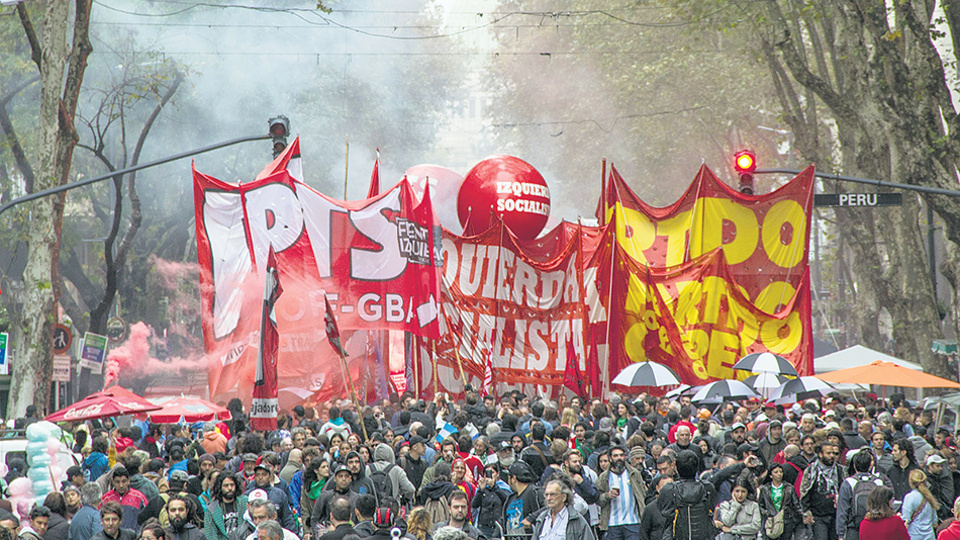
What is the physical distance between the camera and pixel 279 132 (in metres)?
15.8

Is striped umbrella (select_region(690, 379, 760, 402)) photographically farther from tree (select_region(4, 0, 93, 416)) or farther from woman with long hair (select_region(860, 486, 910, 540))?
tree (select_region(4, 0, 93, 416))

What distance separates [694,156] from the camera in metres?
46.8

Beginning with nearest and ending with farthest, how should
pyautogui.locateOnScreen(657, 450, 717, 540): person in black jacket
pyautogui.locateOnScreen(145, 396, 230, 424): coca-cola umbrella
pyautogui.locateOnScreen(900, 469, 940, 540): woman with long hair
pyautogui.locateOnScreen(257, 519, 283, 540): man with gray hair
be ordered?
pyautogui.locateOnScreen(257, 519, 283, 540): man with gray hair
pyautogui.locateOnScreen(657, 450, 717, 540): person in black jacket
pyautogui.locateOnScreen(900, 469, 940, 540): woman with long hair
pyautogui.locateOnScreen(145, 396, 230, 424): coca-cola umbrella

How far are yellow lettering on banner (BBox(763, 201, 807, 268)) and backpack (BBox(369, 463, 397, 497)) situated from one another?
1181 centimetres

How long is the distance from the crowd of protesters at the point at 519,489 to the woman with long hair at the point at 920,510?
0.5 inches

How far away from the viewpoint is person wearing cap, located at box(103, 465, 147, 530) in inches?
378

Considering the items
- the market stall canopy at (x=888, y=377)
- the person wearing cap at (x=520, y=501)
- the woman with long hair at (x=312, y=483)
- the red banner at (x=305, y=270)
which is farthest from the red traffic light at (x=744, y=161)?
the woman with long hair at (x=312, y=483)

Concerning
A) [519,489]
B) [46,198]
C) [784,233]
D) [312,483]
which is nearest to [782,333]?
[784,233]

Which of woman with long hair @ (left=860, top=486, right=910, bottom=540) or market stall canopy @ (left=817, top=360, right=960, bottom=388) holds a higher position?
market stall canopy @ (left=817, top=360, right=960, bottom=388)

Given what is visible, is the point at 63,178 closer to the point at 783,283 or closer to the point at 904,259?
the point at 783,283

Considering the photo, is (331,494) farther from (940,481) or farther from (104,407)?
(940,481)

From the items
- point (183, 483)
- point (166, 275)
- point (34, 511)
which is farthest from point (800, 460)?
point (166, 275)

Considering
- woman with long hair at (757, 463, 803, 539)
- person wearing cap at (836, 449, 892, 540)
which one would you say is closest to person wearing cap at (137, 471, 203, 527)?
woman with long hair at (757, 463, 803, 539)

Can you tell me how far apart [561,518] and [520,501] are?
114 cm
